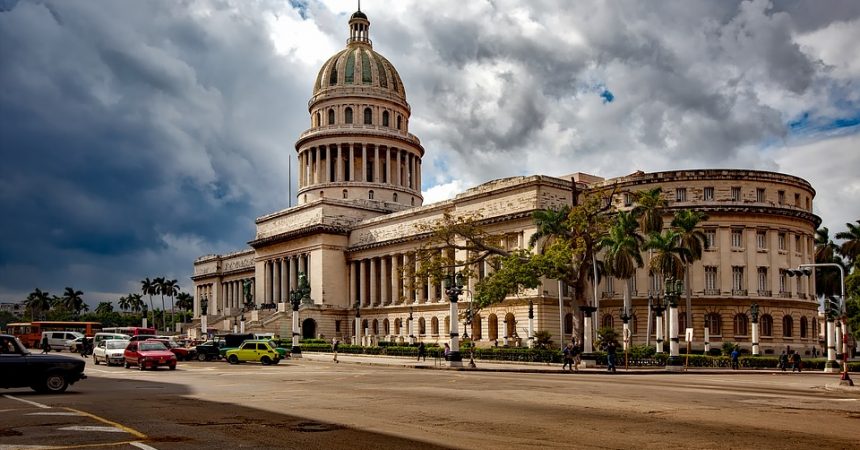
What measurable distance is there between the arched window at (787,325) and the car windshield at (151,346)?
52.0m

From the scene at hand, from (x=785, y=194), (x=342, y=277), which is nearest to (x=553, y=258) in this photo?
(x=785, y=194)

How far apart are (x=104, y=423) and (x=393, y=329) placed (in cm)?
7732

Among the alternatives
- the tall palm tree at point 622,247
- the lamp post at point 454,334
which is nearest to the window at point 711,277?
the tall palm tree at point 622,247

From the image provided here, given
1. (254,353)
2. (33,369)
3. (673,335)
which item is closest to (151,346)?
(254,353)

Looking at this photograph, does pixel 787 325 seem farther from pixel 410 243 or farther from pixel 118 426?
pixel 118 426

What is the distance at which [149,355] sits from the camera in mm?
42562

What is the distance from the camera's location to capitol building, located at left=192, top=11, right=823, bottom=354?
7075 centimetres

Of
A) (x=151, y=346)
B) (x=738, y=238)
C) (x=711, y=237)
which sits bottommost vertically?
(x=151, y=346)

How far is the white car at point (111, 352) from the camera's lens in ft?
157

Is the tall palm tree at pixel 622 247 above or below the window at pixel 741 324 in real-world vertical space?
above

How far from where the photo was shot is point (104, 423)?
17.2 m

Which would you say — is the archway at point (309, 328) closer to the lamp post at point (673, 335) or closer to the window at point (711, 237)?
the window at point (711, 237)

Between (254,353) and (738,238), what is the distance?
4250 cm

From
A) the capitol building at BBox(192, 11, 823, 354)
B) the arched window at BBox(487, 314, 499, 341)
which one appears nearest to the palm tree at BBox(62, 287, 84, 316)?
the capitol building at BBox(192, 11, 823, 354)
